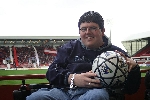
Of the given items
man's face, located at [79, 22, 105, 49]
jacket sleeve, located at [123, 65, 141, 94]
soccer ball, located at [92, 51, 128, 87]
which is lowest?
jacket sleeve, located at [123, 65, 141, 94]

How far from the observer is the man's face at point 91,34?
2359 millimetres

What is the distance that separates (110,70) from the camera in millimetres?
2006

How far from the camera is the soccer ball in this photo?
201cm

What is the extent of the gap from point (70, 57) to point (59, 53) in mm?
128

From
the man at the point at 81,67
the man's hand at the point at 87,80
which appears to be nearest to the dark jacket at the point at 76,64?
the man at the point at 81,67

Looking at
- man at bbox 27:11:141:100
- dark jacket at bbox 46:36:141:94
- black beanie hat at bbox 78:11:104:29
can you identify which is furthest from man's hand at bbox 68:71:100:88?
black beanie hat at bbox 78:11:104:29

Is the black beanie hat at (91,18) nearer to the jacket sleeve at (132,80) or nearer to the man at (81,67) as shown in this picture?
the man at (81,67)

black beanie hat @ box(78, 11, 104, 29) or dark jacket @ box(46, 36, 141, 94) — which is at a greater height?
black beanie hat @ box(78, 11, 104, 29)

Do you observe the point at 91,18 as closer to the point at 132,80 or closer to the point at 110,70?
the point at 110,70

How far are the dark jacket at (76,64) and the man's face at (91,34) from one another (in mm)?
75

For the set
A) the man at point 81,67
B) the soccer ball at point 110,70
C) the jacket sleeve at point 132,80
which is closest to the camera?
the soccer ball at point 110,70

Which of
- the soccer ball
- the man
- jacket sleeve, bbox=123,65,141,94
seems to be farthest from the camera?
jacket sleeve, bbox=123,65,141,94

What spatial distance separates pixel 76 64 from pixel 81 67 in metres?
0.06

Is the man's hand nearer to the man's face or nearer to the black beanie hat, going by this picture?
the man's face
